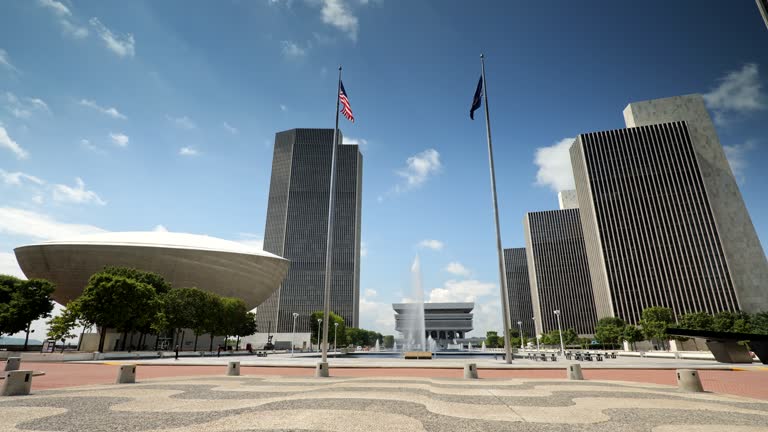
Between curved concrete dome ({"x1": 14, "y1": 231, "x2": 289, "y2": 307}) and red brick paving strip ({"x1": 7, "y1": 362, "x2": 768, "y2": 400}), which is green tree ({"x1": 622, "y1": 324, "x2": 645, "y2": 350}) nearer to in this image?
red brick paving strip ({"x1": 7, "y1": 362, "x2": 768, "y2": 400})

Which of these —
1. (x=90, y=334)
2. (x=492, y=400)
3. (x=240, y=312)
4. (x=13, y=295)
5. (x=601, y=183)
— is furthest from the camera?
(x=601, y=183)

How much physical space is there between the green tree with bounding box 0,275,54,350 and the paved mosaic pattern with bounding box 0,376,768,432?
187ft

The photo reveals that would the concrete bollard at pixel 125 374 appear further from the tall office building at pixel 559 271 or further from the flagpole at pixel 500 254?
the tall office building at pixel 559 271

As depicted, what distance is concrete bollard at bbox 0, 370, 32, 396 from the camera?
1070 cm

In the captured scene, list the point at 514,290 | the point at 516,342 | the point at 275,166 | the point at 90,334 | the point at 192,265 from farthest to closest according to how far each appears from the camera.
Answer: the point at 514,290 < the point at 275,166 < the point at 516,342 < the point at 192,265 < the point at 90,334

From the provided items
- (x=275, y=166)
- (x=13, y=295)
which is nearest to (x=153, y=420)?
(x=13, y=295)

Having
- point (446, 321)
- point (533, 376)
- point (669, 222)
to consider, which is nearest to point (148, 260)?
point (533, 376)

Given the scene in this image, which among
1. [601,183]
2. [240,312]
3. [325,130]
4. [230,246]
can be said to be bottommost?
[240,312]

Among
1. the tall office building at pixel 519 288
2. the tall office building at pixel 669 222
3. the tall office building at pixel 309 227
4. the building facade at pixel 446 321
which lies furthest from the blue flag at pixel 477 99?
the tall office building at pixel 519 288

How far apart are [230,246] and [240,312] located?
28604 millimetres

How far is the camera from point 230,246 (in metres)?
93.7

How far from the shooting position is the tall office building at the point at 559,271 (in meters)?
134

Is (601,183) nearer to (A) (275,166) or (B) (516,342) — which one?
(B) (516,342)

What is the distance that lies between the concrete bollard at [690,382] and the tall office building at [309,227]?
132804mm
